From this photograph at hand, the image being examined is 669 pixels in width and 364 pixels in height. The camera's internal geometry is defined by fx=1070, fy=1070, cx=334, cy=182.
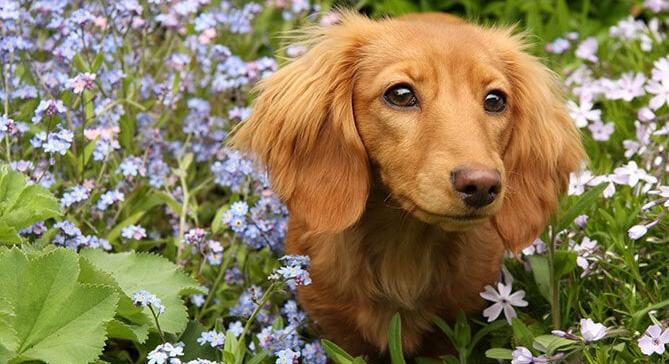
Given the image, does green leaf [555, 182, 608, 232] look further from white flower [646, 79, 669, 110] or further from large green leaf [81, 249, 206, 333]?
large green leaf [81, 249, 206, 333]

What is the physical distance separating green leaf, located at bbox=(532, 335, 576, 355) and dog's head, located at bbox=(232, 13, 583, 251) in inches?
10.3

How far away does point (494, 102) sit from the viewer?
2.64 m

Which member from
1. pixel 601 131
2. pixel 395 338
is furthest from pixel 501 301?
pixel 601 131

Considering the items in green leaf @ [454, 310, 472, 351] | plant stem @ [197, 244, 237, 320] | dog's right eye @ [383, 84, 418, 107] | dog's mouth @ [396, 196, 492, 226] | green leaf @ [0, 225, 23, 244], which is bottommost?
plant stem @ [197, 244, 237, 320]

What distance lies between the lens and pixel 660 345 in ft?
7.90

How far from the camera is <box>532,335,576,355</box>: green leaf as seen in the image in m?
2.51

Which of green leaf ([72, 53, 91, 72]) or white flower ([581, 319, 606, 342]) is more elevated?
green leaf ([72, 53, 91, 72])

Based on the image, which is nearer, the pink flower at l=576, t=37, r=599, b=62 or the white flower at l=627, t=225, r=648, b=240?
the white flower at l=627, t=225, r=648, b=240

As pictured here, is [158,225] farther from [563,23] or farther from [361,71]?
[563,23]

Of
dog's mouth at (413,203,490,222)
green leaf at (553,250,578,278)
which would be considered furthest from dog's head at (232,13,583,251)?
green leaf at (553,250,578,278)

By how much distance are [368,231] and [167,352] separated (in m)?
0.64

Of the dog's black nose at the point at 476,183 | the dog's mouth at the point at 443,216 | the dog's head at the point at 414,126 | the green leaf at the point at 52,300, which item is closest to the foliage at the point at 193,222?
the green leaf at the point at 52,300

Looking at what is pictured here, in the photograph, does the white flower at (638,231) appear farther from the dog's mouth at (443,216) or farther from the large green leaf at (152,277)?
the large green leaf at (152,277)

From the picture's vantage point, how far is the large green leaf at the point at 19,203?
2.60 m
